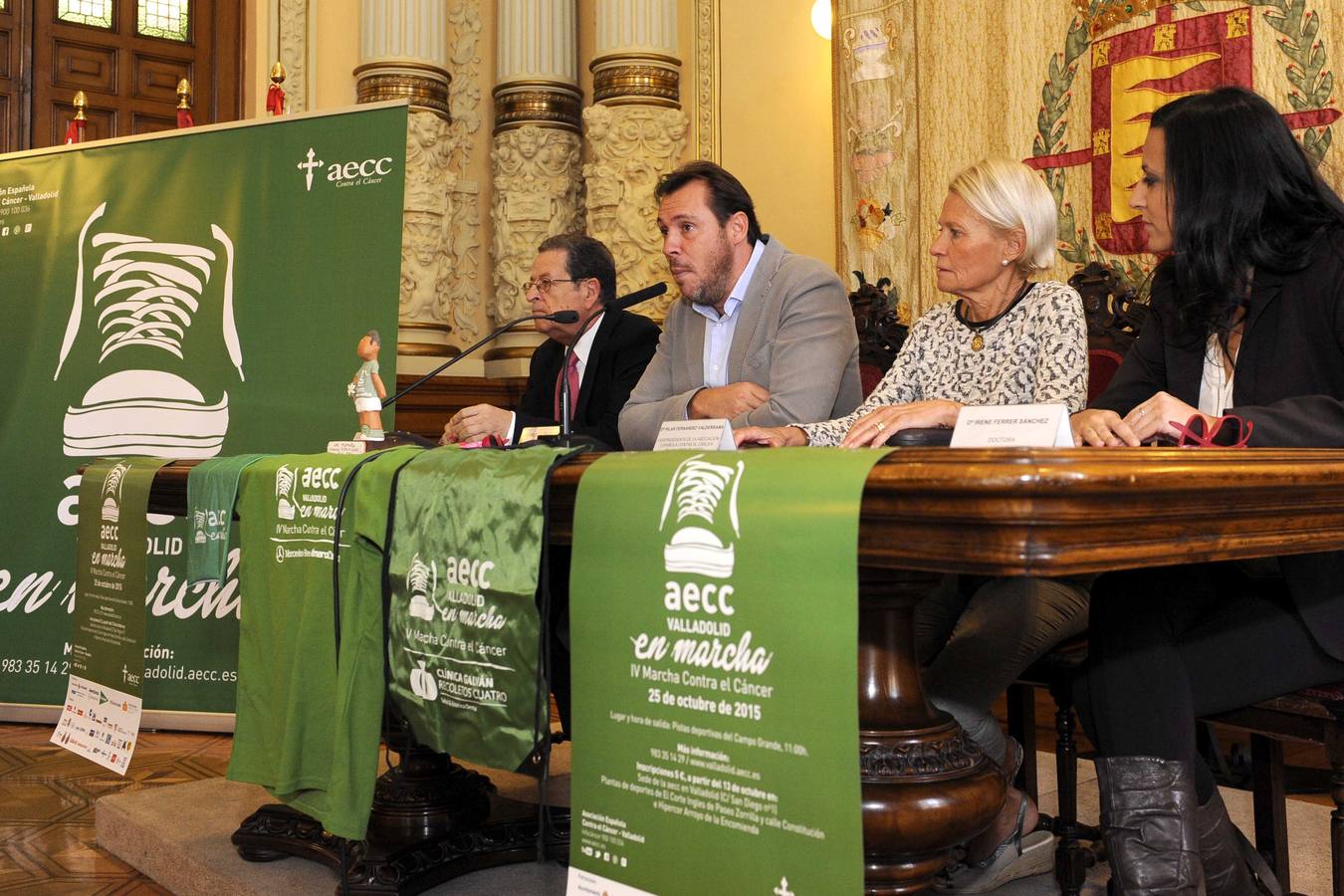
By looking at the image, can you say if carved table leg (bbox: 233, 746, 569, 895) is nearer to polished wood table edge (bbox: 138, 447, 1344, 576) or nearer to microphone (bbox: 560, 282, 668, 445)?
microphone (bbox: 560, 282, 668, 445)

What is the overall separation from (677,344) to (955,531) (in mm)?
1671

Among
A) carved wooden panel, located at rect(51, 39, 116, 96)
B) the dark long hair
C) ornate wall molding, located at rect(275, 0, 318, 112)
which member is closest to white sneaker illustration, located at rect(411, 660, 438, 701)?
the dark long hair

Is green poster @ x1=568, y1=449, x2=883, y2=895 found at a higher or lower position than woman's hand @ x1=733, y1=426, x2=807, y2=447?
lower

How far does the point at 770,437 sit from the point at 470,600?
51 cm

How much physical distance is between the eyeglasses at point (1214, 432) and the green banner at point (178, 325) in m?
2.13

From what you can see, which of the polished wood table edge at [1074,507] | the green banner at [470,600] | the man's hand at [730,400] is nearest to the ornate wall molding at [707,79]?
the man's hand at [730,400]

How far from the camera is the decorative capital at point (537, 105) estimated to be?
4.66 meters

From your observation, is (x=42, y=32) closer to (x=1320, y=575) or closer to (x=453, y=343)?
(x=453, y=343)

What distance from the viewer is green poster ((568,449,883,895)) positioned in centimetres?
95

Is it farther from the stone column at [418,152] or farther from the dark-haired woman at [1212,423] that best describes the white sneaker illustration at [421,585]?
the stone column at [418,152]

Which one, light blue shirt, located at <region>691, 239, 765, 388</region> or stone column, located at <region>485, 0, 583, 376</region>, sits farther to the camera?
stone column, located at <region>485, 0, 583, 376</region>

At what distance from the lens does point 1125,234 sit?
315 centimetres

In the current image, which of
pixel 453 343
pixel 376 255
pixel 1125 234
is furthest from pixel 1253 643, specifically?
pixel 453 343

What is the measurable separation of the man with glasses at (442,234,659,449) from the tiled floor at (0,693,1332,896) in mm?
1033
